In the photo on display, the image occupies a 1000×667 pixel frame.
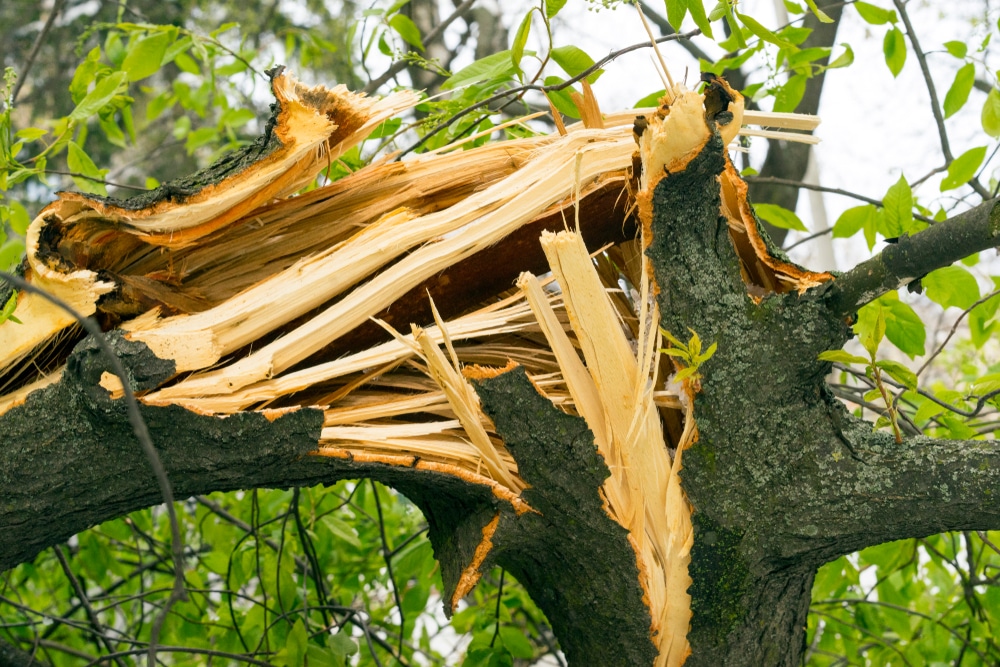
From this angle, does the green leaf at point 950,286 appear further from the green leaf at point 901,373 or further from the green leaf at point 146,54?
the green leaf at point 146,54

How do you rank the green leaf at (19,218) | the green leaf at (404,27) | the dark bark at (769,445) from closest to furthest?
the dark bark at (769,445), the green leaf at (404,27), the green leaf at (19,218)

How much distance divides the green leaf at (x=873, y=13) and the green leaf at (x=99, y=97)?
1306 millimetres

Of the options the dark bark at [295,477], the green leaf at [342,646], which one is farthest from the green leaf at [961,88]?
the green leaf at [342,646]

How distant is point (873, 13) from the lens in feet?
4.89

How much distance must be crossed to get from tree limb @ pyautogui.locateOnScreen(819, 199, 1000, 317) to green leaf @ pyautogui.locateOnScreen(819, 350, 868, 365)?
0.07m

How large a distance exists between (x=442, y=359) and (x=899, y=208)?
0.70m

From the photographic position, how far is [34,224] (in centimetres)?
96

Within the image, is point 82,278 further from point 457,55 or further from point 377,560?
point 457,55

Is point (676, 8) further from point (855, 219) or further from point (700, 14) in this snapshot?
point (855, 219)

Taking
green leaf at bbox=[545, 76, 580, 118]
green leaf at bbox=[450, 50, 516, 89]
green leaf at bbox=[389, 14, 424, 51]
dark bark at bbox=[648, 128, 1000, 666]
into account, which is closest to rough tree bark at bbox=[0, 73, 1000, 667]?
dark bark at bbox=[648, 128, 1000, 666]

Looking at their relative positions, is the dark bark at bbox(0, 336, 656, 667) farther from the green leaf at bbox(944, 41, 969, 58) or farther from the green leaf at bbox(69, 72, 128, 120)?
the green leaf at bbox(944, 41, 969, 58)

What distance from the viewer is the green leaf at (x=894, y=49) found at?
1.56m

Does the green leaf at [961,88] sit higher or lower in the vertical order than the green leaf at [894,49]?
lower

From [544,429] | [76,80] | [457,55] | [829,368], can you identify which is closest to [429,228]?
[544,429]
